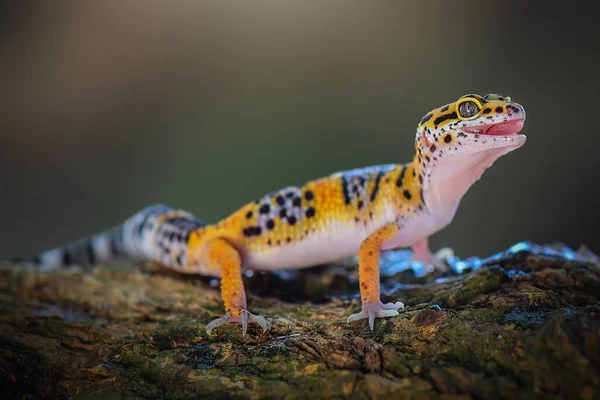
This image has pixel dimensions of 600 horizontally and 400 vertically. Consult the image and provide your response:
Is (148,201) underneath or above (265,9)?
underneath

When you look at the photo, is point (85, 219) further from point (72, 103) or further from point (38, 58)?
point (38, 58)

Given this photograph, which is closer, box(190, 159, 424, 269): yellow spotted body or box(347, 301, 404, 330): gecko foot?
box(347, 301, 404, 330): gecko foot

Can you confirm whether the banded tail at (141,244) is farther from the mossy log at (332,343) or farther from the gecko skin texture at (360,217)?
the mossy log at (332,343)

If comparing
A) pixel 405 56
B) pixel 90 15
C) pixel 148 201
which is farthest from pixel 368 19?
pixel 148 201

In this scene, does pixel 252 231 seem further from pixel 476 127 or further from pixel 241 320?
pixel 476 127

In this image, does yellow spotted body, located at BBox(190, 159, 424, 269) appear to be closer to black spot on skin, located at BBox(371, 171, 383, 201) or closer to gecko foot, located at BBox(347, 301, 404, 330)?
black spot on skin, located at BBox(371, 171, 383, 201)

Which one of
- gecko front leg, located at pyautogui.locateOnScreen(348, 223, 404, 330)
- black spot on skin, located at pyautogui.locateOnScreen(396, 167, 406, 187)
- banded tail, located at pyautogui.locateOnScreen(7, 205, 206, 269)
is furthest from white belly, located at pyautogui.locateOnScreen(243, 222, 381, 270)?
banded tail, located at pyautogui.locateOnScreen(7, 205, 206, 269)

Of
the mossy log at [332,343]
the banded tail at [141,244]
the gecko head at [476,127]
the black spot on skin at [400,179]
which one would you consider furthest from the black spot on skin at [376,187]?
the banded tail at [141,244]
